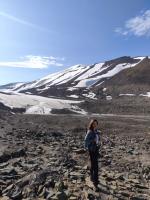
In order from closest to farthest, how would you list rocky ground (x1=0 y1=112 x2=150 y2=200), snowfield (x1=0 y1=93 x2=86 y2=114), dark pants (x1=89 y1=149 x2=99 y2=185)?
rocky ground (x1=0 y1=112 x2=150 y2=200) → dark pants (x1=89 y1=149 x2=99 y2=185) → snowfield (x1=0 y1=93 x2=86 y2=114)

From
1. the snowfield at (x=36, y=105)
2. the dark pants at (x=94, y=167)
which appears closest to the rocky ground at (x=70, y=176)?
the dark pants at (x=94, y=167)

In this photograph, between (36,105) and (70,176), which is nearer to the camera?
(70,176)

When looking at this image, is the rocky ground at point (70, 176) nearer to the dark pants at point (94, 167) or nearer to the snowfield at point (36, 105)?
the dark pants at point (94, 167)

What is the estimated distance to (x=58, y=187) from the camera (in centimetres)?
1321

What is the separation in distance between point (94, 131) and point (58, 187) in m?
2.89

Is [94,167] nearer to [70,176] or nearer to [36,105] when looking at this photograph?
[70,176]

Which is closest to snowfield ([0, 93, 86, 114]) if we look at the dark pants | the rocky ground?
the rocky ground

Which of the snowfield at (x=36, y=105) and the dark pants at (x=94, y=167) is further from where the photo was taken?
the snowfield at (x=36, y=105)

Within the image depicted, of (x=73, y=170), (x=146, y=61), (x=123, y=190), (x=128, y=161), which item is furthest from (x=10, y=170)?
(x=146, y=61)

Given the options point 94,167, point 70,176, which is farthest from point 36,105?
point 94,167

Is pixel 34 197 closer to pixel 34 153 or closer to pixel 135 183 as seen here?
pixel 135 183

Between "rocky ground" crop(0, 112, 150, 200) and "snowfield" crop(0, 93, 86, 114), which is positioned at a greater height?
"snowfield" crop(0, 93, 86, 114)

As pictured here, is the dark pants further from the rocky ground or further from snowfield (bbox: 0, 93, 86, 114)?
snowfield (bbox: 0, 93, 86, 114)

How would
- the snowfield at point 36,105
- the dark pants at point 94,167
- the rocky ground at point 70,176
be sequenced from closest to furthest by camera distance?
1. the rocky ground at point 70,176
2. the dark pants at point 94,167
3. the snowfield at point 36,105
